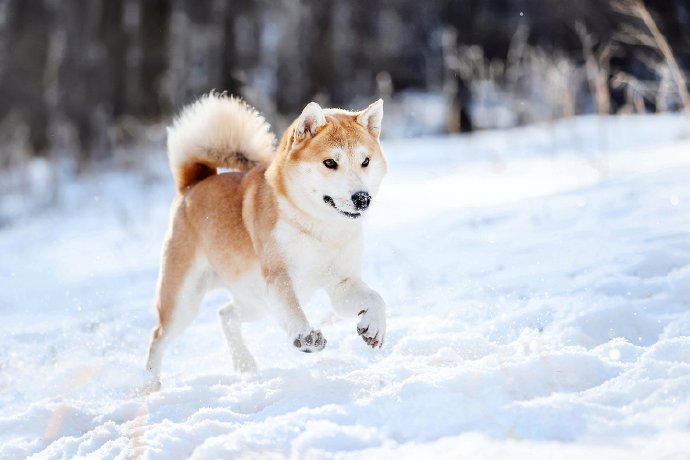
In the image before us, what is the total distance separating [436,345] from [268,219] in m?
0.93

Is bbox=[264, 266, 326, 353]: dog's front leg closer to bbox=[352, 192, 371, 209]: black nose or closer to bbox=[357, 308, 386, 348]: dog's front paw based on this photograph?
bbox=[357, 308, 386, 348]: dog's front paw

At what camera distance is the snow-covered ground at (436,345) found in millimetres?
2383

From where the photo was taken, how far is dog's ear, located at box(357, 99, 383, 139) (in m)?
3.62

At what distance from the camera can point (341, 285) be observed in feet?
11.6

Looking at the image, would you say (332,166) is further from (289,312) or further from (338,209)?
(289,312)

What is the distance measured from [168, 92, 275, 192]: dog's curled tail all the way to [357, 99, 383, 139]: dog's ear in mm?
853

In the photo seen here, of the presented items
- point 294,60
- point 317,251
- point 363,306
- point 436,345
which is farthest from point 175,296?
point 294,60

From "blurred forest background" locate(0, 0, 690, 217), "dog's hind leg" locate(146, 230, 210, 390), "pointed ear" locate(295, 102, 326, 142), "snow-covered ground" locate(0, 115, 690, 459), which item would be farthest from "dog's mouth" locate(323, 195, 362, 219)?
"blurred forest background" locate(0, 0, 690, 217)

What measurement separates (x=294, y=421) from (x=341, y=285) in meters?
1.05

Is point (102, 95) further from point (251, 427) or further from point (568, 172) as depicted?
point (251, 427)

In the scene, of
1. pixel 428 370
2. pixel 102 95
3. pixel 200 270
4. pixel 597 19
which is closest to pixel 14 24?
pixel 102 95

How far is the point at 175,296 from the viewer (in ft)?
13.2

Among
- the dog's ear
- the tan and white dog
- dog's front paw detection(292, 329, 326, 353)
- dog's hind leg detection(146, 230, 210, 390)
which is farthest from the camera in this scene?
dog's hind leg detection(146, 230, 210, 390)

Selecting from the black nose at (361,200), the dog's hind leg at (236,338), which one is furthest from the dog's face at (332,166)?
the dog's hind leg at (236,338)
